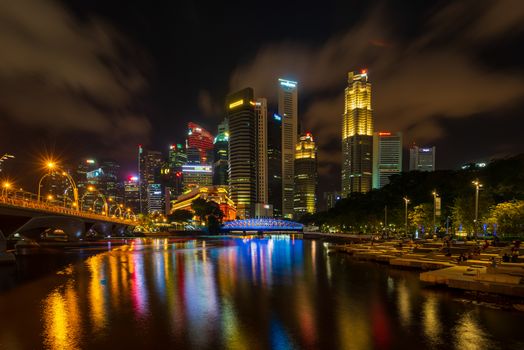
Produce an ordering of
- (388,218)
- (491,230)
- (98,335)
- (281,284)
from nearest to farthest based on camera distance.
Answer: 1. (98,335)
2. (281,284)
3. (491,230)
4. (388,218)

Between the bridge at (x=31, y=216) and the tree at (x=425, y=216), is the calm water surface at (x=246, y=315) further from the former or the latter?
the tree at (x=425, y=216)

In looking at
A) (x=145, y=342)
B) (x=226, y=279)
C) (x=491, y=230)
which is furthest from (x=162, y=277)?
(x=491, y=230)

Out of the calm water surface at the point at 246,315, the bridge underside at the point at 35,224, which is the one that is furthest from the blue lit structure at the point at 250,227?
the calm water surface at the point at 246,315

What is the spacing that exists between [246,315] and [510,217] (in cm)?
4775

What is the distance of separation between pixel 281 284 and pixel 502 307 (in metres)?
14.8

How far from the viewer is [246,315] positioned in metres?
17.9

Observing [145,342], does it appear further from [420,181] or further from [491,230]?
[420,181]

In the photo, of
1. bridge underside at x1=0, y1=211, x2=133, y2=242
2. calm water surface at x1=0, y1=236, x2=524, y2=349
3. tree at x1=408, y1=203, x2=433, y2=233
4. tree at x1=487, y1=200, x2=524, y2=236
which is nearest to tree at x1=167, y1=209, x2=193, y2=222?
bridge underside at x1=0, y1=211, x2=133, y2=242

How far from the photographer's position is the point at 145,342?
1388 cm

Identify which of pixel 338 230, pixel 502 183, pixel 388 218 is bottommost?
pixel 338 230

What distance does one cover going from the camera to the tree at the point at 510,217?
48.3 meters

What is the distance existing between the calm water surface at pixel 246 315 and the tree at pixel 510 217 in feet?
93.9

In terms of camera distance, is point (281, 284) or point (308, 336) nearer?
point (308, 336)

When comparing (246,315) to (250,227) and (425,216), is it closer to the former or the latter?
(425,216)
